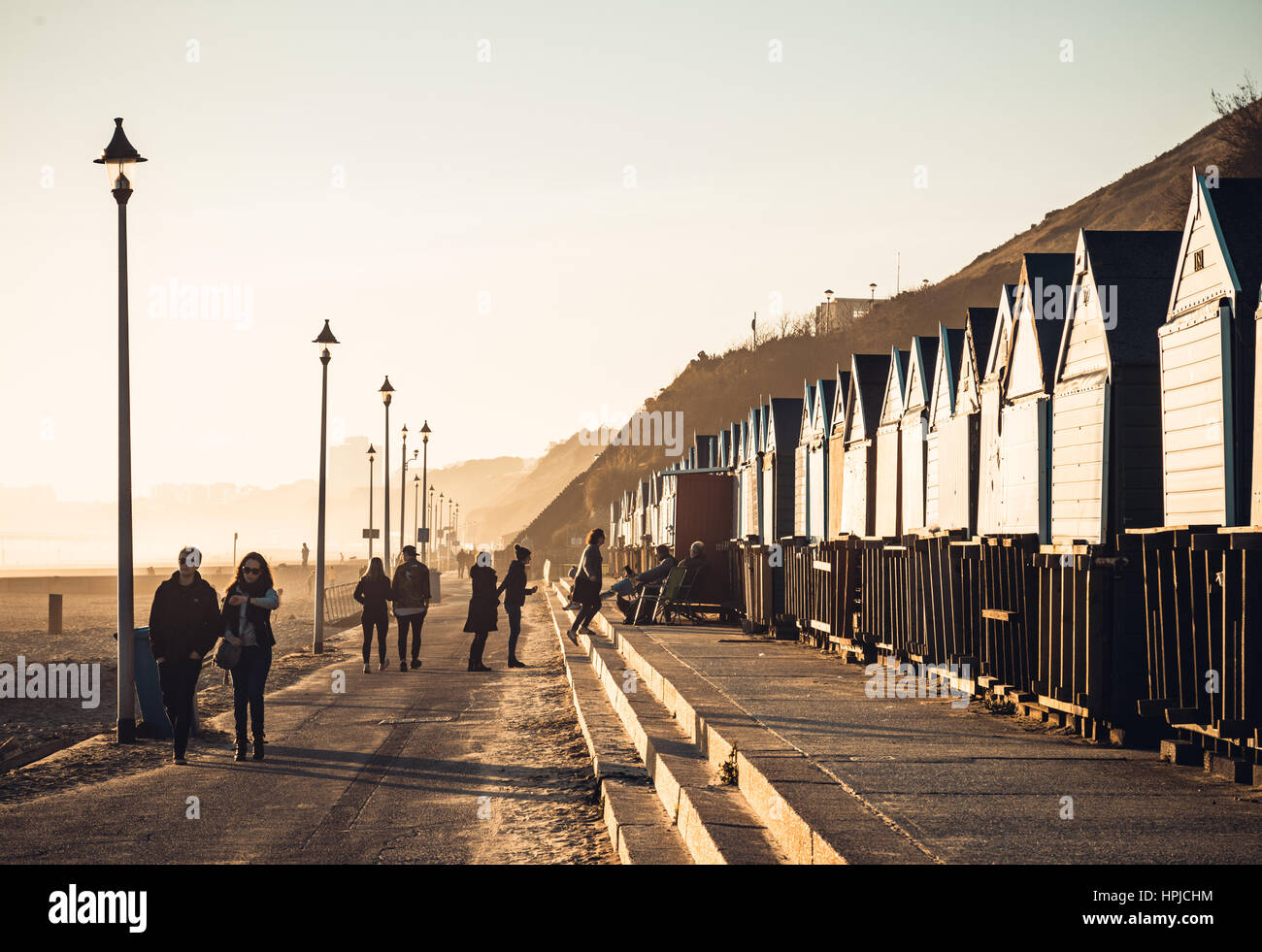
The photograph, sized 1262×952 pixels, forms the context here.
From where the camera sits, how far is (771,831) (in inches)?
267

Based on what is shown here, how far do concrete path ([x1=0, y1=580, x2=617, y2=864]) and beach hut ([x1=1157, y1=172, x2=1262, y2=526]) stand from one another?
470cm

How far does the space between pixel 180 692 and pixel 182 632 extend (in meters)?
0.56

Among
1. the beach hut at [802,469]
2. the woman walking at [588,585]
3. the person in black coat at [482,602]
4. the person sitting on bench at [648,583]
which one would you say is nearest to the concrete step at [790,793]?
the person in black coat at [482,602]

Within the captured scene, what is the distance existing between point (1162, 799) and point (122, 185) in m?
11.5

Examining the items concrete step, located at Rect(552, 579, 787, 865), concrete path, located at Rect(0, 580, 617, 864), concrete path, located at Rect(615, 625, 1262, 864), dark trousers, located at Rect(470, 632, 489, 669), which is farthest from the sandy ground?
concrete path, located at Rect(615, 625, 1262, 864)

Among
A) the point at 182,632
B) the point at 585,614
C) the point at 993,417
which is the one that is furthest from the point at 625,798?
the point at 585,614

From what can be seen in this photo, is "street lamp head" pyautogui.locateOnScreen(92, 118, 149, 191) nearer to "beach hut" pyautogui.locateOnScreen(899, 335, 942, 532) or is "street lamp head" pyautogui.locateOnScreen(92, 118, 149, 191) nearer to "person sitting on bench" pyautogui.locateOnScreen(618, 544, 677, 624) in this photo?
"beach hut" pyautogui.locateOnScreen(899, 335, 942, 532)

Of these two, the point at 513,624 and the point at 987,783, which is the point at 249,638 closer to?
the point at 987,783

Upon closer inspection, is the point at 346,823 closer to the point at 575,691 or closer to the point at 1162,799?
the point at 1162,799

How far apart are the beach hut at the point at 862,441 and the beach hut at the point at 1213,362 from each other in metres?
9.87

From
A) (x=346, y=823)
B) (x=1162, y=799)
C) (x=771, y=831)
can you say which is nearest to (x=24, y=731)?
(x=346, y=823)

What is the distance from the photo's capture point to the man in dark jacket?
1112cm

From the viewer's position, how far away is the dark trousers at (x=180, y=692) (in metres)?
11.2
